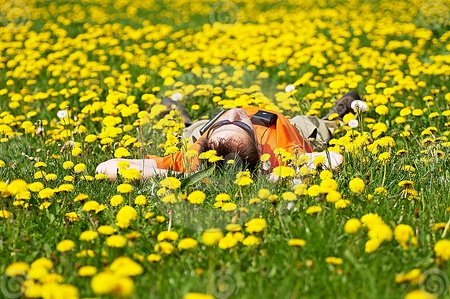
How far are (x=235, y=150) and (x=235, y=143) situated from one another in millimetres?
37

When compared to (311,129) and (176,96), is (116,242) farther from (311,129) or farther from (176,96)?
(176,96)

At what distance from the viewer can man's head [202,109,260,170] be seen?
309 cm

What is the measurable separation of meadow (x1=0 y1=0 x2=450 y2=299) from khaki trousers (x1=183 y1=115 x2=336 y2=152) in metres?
0.13

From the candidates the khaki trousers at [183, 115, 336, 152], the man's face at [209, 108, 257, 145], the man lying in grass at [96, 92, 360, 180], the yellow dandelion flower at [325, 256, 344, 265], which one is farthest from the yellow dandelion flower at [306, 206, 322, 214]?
the khaki trousers at [183, 115, 336, 152]

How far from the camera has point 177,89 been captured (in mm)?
4766

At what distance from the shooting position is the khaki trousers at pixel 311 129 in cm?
400

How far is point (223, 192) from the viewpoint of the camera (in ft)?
10.1

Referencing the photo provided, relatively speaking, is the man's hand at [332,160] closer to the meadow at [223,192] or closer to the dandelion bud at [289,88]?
the meadow at [223,192]

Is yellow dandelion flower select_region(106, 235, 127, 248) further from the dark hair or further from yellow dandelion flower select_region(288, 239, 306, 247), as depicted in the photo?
the dark hair

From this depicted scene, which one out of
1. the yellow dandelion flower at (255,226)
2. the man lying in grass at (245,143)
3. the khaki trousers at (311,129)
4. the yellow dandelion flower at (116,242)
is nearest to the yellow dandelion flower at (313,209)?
the yellow dandelion flower at (255,226)

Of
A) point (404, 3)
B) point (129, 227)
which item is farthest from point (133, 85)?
point (404, 3)

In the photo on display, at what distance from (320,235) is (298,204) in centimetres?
35

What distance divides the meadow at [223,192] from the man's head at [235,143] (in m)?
0.10

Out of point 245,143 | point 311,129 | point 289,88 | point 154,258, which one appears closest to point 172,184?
point 245,143
